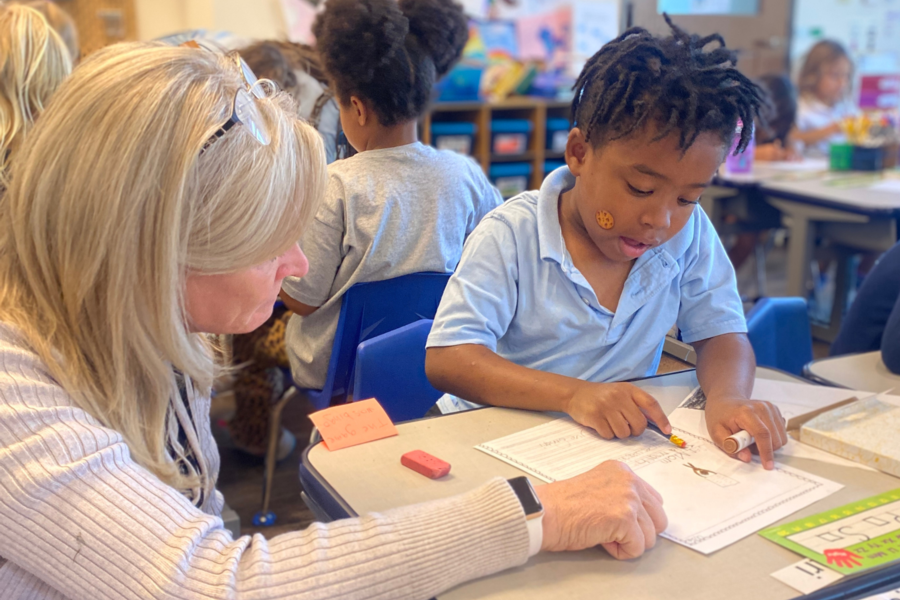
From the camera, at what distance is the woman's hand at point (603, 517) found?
2.48 feet

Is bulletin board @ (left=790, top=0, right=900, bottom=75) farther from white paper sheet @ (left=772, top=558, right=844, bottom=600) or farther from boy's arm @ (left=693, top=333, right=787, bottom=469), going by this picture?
white paper sheet @ (left=772, top=558, right=844, bottom=600)

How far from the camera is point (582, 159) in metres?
1.24

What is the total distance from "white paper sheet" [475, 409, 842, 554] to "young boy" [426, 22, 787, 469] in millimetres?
29

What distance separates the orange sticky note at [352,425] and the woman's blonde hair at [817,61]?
4.38 meters

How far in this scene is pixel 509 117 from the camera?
4.80 metres

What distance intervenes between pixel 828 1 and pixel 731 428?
18.5 feet

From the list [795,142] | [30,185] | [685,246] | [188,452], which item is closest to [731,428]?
[685,246]

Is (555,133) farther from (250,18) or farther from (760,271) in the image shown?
(250,18)

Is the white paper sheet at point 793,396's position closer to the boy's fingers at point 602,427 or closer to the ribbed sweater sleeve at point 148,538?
the boy's fingers at point 602,427

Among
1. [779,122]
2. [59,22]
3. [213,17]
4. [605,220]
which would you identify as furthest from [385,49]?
[779,122]

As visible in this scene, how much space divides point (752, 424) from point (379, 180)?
3.03 ft

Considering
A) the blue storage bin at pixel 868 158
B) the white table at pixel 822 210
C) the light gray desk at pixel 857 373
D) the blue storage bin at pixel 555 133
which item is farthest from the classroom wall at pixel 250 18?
the light gray desk at pixel 857 373

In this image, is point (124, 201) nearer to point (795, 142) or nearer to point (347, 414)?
point (347, 414)

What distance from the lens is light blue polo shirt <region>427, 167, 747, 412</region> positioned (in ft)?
4.00
